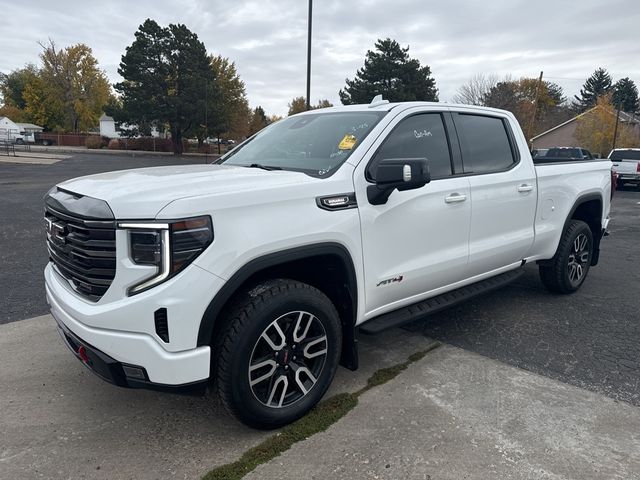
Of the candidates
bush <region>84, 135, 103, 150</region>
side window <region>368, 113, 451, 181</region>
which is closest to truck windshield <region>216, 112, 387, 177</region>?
side window <region>368, 113, 451, 181</region>

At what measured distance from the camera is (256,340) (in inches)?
101

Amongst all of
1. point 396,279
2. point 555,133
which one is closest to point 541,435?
point 396,279

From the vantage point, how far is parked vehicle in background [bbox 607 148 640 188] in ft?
67.5

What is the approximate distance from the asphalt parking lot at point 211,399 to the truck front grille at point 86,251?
0.87m

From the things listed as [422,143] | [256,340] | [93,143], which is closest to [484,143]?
[422,143]

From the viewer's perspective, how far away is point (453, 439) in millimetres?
2764

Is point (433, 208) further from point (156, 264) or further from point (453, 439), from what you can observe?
point (156, 264)

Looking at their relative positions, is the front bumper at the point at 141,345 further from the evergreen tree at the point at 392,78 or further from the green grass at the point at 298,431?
the evergreen tree at the point at 392,78

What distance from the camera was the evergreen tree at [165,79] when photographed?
43.2 metres

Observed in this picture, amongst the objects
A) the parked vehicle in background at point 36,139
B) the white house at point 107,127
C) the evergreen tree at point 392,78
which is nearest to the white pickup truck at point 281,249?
the evergreen tree at point 392,78

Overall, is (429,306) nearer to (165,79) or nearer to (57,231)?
(57,231)

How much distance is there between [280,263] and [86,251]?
0.98 metres

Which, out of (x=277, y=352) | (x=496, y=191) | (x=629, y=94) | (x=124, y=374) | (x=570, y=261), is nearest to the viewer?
(x=124, y=374)

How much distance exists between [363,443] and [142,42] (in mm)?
48122
